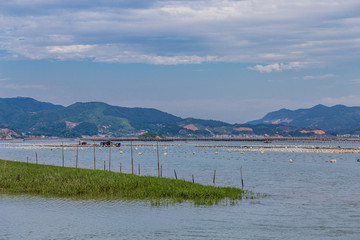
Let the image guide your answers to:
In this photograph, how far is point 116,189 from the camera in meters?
49.5

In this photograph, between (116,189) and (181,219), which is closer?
(181,219)

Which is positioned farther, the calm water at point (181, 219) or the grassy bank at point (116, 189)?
the grassy bank at point (116, 189)

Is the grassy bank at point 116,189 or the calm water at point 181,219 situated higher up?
the grassy bank at point 116,189

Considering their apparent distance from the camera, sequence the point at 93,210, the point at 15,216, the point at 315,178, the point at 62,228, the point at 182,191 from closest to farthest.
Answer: the point at 62,228
the point at 15,216
the point at 93,210
the point at 182,191
the point at 315,178

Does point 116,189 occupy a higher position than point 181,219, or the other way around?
point 116,189

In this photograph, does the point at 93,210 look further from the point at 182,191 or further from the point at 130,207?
the point at 182,191

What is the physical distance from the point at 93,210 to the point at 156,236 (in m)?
10.5

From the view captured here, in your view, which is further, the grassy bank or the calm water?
→ the grassy bank

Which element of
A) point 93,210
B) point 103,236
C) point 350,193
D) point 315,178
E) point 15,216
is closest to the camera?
point 103,236

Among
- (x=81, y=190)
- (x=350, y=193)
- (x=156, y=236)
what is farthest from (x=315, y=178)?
(x=156, y=236)

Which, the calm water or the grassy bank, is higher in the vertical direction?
the grassy bank

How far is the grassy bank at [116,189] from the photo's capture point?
47.0 meters

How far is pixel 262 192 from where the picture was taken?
185ft

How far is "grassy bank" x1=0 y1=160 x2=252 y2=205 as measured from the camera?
4697cm
